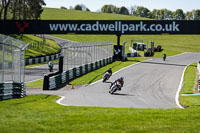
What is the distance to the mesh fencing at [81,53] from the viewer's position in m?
30.0

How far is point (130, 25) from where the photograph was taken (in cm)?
4600

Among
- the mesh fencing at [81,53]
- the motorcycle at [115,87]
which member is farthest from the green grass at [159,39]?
the motorcycle at [115,87]

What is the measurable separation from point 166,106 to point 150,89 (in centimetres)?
761

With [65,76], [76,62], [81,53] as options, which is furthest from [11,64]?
[81,53]

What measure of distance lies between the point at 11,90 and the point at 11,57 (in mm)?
1578

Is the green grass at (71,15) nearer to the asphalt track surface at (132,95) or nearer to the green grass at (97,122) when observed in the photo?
the asphalt track surface at (132,95)

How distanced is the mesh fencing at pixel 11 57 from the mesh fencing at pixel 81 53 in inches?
375

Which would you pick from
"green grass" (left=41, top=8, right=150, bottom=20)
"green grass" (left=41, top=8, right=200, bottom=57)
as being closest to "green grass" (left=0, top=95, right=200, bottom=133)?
"green grass" (left=41, top=8, right=200, bottom=57)

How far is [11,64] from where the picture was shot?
738 inches

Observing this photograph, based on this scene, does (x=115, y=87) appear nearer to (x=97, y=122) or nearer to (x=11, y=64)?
(x=11, y=64)

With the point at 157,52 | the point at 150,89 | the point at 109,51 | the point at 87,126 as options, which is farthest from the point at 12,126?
the point at 157,52

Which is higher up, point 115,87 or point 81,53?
point 81,53

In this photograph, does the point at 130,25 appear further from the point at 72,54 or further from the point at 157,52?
the point at 157,52

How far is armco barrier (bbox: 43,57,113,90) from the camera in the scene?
80.9 feet
